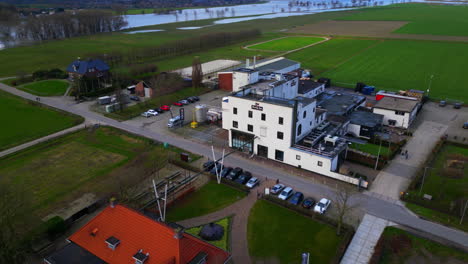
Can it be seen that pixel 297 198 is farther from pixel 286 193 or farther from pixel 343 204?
pixel 343 204

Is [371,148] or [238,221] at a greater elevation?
[371,148]

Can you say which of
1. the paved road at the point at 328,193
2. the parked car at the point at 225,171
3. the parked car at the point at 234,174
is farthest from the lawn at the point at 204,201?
the paved road at the point at 328,193

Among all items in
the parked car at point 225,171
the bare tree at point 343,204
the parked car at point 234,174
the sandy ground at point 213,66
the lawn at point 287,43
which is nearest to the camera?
the bare tree at point 343,204

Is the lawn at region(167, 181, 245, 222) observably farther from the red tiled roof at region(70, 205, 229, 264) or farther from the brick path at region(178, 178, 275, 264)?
the red tiled roof at region(70, 205, 229, 264)

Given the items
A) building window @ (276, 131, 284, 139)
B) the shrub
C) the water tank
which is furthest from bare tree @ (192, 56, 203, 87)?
the shrub

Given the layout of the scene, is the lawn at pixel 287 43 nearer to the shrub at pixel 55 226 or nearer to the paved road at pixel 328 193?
the paved road at pixel 328 193

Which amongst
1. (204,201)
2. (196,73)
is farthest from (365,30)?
(204,201)

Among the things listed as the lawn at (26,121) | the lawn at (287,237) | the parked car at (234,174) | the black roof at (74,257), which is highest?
the black roof at (74,257)

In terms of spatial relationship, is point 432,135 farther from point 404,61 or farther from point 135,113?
point 404,61
